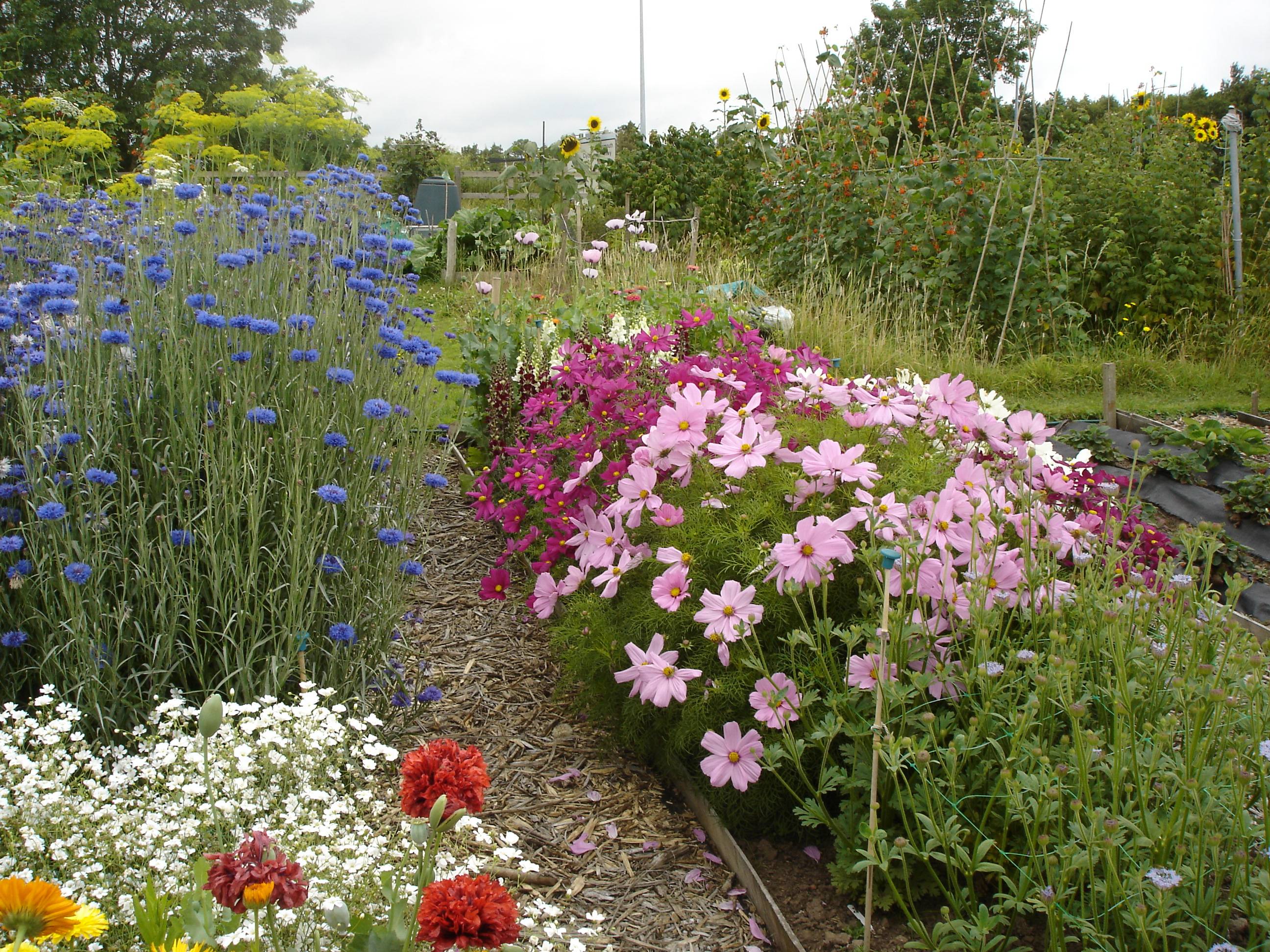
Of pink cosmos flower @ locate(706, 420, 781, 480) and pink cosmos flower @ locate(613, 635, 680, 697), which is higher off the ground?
pink cosmos flower @ locate(706, 420, 781, 480)

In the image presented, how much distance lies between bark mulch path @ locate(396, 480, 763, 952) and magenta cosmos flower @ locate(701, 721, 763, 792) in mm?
326

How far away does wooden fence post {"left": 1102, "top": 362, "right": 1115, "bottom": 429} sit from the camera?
5008 mm

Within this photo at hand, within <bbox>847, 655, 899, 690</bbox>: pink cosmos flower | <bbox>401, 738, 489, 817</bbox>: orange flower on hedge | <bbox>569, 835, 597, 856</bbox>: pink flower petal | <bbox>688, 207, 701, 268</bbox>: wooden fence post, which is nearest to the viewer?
<bbox>401, 738, 489, 817</bbox>: orange flower on hedge

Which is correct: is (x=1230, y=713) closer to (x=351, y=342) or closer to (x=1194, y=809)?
(x=1194, y=809)

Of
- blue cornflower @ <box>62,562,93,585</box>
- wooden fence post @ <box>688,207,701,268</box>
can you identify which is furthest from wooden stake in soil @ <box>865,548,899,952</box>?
wooden fence post @ <box>688,207,701,268</box>

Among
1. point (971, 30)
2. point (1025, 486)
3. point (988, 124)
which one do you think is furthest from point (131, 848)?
point (971, 30)

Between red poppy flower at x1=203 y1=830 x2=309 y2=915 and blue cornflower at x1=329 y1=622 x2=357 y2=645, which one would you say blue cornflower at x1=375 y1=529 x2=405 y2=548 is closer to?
blue cornflower at x1=329 y1=622 x2=357 y2=645

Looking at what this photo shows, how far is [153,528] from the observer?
2.32 metres

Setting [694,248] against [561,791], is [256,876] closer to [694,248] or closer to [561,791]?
[561,791]

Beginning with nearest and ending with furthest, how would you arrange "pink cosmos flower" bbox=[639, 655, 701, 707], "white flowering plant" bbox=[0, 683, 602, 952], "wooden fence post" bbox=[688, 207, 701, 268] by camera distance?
1. "white flowering plant" bbox=[0, 683, 602, 952]
2. "pink cosmos flower" bbox=[639, 655, 701, 707]
3. "wooden fence post" bbox=[688, 207, 701, 268]

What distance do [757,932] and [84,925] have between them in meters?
1.38

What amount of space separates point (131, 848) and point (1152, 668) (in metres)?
1.86

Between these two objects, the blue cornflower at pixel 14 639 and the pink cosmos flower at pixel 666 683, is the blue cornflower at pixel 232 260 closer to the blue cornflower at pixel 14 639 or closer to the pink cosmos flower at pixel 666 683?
the blue cornflower at pixel 14 639

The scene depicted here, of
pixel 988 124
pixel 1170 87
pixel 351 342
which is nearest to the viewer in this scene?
pixel 351 342
